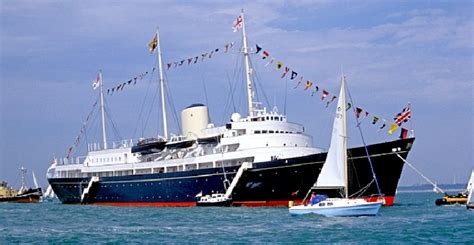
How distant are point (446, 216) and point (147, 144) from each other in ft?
105

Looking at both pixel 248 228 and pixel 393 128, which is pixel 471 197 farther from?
pixel 248 228

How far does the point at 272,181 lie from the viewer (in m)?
57.8

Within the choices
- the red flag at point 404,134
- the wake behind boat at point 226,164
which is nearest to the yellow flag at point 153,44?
the wake behind boat at point 226,164

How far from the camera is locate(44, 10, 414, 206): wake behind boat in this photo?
5531 centimetres

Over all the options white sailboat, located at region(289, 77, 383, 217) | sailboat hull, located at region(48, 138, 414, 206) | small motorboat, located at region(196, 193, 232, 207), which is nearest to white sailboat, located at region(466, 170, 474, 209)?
sailboat hull, located at region(48, 138, 414, 206)

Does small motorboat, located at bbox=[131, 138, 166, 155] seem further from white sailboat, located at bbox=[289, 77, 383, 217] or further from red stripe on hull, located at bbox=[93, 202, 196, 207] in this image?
white sailboat, located at bbox=[289, 77, 383, 217]

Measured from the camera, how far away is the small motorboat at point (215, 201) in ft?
195

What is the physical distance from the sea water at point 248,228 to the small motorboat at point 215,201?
5161mm

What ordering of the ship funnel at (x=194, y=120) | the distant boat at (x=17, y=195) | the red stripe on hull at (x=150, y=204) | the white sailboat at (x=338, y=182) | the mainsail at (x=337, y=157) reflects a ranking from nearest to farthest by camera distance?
1. the white sailboat at (x=338, y=182)
2. the mainsail at (x=337, y=157)
3. the red stripe on hull at (x=150, y=204)
4. the ship funnel at (x=194, y=120)
5. the distant boat at (x=17, y=195)

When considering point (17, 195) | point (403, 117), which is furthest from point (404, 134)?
point (17, 195)

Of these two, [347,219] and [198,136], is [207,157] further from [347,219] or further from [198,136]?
[347,219]

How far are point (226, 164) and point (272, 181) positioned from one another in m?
6.04

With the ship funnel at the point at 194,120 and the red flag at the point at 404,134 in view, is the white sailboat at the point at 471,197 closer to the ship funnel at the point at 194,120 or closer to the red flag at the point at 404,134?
the red flag at the point at 404,134

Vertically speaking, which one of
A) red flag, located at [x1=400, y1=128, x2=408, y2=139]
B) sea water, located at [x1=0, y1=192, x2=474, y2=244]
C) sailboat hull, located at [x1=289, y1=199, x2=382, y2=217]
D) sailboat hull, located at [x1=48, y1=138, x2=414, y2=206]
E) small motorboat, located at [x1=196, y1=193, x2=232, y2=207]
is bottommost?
sea water, located at [x1=0, y1=192, x2=474, y2=244]
